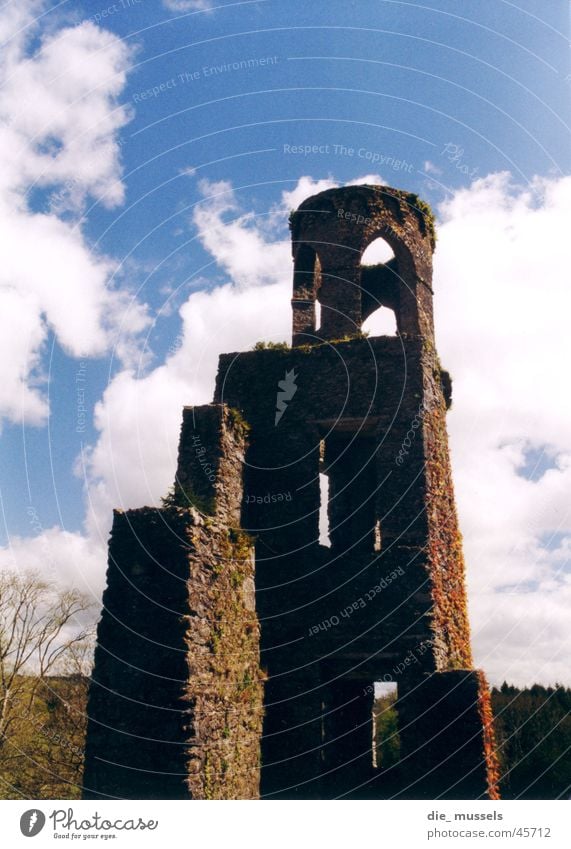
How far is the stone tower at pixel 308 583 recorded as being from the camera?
933 centimetres

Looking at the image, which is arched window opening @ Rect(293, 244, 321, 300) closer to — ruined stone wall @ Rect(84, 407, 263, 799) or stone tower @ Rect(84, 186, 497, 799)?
stone tower @ Rect(84, 186, 497, 799)

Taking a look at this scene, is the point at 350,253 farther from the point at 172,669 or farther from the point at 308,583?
the point at 172,669

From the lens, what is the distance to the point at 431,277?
53.5 feet

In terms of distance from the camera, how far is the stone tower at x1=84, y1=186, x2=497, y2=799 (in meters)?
9.33

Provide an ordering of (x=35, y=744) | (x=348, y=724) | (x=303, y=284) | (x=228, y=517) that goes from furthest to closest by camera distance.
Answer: (x=35, y=744), (x=303, y=284), (x=348, y=724), (x=228, y=517)

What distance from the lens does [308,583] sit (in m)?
12.2

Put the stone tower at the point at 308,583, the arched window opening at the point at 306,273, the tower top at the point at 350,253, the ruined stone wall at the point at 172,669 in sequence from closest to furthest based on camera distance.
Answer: the ruined stone wall at the point at 172,669
the stone tower at the point at 308,583
the tower top at the point at 350,253
the arched window opening at the point at 306,273

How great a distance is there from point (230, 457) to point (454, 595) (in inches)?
187

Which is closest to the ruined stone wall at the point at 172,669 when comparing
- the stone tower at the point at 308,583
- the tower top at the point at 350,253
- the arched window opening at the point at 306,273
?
the stone tower at the point at 308,583

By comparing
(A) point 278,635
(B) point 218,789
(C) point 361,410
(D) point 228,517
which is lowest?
(B) point 218,789

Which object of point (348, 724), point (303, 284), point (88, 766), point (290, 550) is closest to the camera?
point (88, 766)

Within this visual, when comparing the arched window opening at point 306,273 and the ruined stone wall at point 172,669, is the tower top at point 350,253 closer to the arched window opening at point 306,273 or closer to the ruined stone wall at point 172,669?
the arched window opening at point 306,273

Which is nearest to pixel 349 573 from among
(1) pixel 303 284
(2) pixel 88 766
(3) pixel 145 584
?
(3) pixel 145 584

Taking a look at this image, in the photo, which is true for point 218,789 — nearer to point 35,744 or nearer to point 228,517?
point 228,517
